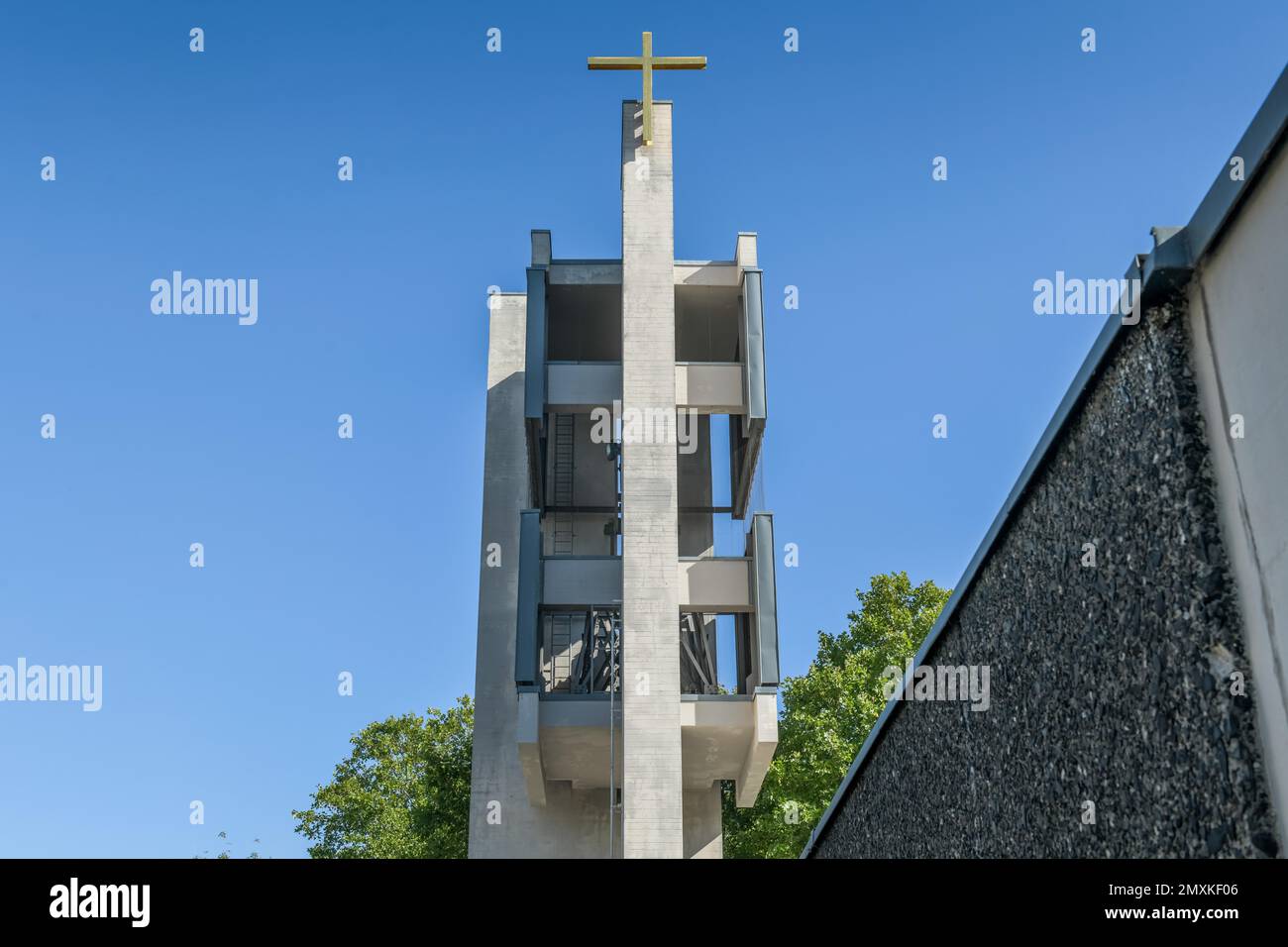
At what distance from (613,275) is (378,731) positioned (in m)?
30.0

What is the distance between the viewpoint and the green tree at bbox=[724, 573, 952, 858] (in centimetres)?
3569

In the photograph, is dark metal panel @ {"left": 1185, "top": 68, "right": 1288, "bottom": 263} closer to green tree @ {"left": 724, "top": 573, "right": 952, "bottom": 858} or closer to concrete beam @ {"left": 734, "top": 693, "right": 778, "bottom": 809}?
concrete beam @ {"left": 734, "top": 693, "right": 778, "bottom": 809}

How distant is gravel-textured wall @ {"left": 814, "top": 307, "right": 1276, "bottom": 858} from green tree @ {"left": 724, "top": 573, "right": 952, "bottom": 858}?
26573mm

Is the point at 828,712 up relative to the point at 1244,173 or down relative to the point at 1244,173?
down

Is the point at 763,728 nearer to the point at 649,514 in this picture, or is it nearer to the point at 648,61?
the point at 649,514

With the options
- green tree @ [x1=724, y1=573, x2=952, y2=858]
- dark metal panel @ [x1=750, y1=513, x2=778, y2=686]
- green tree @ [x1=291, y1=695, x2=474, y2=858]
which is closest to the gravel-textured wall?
dark metal panel @ [x1=750, y1=513, x2=778, y2=686]

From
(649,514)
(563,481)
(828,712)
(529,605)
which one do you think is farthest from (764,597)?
(828,712)

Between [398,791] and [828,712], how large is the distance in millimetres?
21411

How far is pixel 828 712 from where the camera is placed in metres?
36.7

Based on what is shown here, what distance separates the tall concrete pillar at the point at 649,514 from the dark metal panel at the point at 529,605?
1.91 metres
